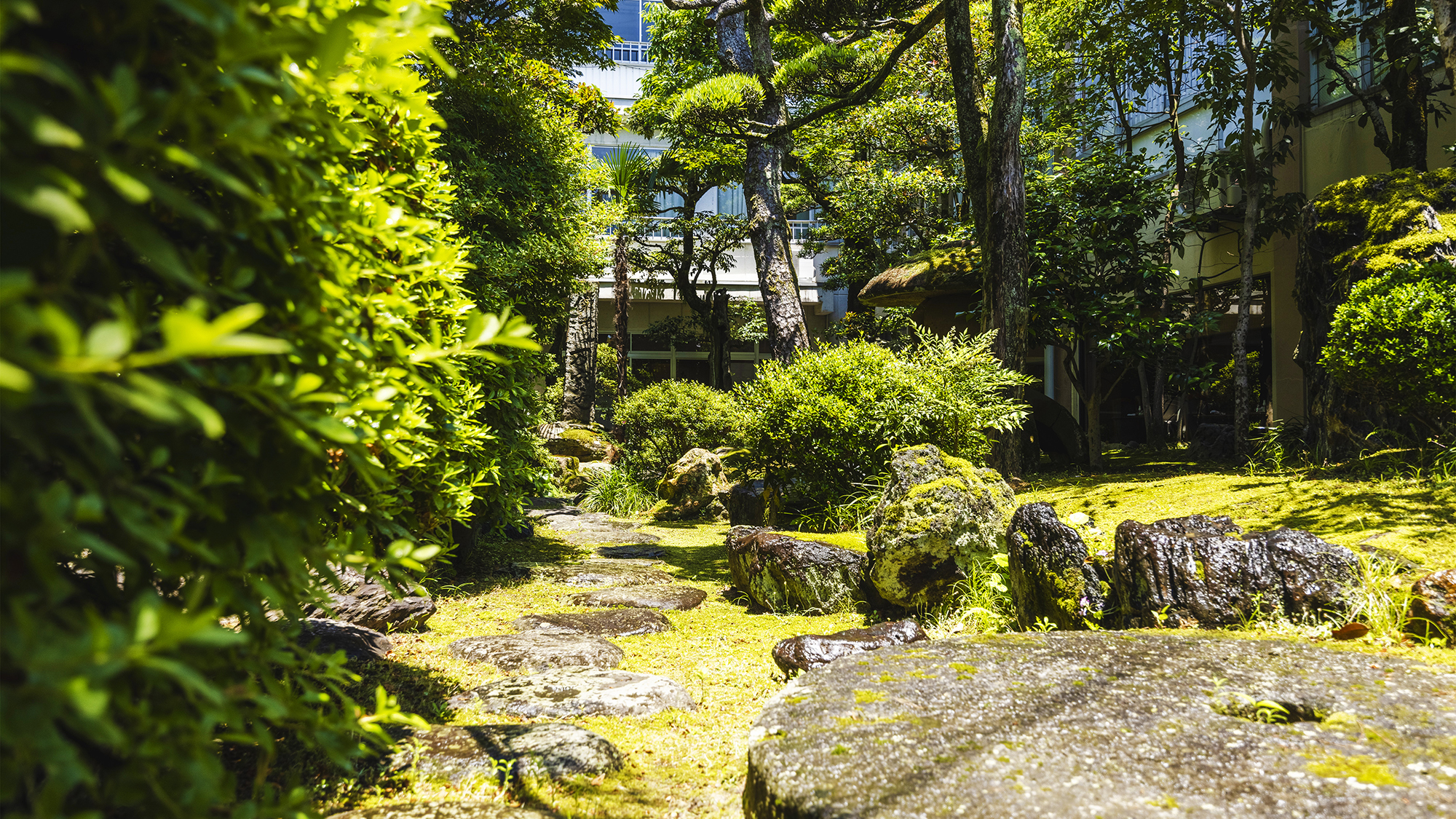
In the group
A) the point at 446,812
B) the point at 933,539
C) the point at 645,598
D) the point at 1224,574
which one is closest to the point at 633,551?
the point at 645,598

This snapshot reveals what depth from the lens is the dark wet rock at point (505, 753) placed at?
2938mm

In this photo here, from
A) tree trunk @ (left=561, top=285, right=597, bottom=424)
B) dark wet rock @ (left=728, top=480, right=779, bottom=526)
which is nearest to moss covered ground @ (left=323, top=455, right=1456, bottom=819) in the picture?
dark wet rock @ (left=728, top=480, right=779, bottom=526)

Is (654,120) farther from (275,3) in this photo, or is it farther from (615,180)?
(275,3)

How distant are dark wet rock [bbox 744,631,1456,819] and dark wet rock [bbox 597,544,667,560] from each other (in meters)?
5.38

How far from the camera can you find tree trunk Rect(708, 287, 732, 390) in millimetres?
20922

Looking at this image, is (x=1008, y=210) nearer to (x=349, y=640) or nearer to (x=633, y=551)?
(x=633, y=551)

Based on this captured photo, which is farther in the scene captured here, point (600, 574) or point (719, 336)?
point (719, 336)

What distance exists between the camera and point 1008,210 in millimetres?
8438

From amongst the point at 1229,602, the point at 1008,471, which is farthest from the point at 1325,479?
the point at 1229,602

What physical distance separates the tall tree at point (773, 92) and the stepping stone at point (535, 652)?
20.3 ft

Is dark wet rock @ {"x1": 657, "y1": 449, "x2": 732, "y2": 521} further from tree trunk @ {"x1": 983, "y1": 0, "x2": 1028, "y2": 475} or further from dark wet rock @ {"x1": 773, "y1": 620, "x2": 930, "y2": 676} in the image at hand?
dark wet rock @ {"x1": 773, "y1": 620, "x2": 930, "y2": 676}

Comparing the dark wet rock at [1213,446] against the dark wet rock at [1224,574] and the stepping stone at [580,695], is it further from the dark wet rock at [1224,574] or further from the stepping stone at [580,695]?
the stepping stone at [580,695]

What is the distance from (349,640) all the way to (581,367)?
13.8 m

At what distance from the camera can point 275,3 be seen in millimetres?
1155
